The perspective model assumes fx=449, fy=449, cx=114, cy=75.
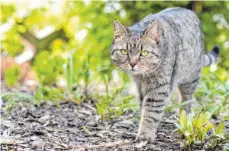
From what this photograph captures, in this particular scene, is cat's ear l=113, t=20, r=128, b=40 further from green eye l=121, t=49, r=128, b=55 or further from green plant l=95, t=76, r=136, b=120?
green plant l=95, t=76, r=136, b=120

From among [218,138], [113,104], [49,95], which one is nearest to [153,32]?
[218,138]

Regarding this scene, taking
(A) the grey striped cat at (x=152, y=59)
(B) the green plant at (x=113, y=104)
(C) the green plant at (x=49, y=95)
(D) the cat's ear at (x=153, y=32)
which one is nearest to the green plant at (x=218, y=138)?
(A) the grey striped cat at (x=152, y=59)

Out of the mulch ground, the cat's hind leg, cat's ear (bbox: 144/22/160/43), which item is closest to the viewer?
the mulch ground

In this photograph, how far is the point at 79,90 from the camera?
4.65m

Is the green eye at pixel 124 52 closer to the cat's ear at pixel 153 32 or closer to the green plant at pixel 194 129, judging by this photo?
the cat's ear at pixel 153 32

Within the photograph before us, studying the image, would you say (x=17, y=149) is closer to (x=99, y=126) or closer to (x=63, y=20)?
(x=99, y=126)

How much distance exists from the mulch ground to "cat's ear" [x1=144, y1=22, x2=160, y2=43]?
30.0 inches

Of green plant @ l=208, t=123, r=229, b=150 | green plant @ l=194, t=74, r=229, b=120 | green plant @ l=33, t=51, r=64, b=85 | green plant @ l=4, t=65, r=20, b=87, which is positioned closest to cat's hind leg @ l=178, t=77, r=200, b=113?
green plant @ l=194, t=74, r=229, b=120

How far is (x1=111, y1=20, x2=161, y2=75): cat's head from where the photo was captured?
3.30 metres

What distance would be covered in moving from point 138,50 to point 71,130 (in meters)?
0.85

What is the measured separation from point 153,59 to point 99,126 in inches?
31.6

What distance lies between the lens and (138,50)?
10.8ft

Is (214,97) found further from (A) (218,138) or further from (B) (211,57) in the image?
(A) (218,138)

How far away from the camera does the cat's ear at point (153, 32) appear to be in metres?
3.29
